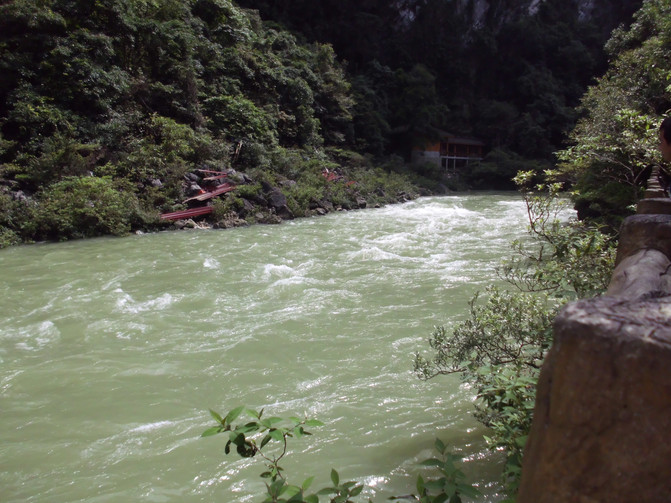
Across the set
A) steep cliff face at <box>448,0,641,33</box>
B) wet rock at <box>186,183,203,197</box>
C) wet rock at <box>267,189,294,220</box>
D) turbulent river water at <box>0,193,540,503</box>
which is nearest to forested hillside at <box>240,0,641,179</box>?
steep cliff face at <box>448,0,641,33</box>

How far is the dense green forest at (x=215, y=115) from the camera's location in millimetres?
11508

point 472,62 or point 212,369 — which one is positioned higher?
point 472,62

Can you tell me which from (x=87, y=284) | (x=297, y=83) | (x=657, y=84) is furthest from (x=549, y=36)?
(x=87, y=284)

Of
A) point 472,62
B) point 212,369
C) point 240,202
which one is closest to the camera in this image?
point 212,369

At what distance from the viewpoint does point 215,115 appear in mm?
17234

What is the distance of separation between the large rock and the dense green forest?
11.1 meters

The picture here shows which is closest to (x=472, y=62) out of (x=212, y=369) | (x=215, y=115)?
(x=215, y=115)

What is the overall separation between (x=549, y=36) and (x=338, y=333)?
140 ft

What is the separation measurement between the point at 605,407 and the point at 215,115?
17964 mm

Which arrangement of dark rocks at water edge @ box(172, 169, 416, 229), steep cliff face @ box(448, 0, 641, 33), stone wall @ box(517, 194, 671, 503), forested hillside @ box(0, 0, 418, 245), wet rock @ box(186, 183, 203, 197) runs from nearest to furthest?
stone wall @ box(517, 194, 671, 503), forested hillside @ box(0, 0, 418, 245), dark rocks at water edge @ box(172, 169, 416, 229), wet rock @ box(186, 183, 203, 197), steep cliff face @ box(448, 0, 641, 33)

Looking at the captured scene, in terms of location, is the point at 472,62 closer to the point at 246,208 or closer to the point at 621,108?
the point at 246,208

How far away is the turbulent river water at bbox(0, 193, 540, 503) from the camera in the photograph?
2.76m

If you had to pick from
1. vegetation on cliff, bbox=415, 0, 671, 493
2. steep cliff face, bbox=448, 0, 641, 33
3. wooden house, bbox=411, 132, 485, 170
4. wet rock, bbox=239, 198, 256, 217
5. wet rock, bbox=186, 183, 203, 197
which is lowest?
vegetation on cliff, bbox=415, 0, 671, 493

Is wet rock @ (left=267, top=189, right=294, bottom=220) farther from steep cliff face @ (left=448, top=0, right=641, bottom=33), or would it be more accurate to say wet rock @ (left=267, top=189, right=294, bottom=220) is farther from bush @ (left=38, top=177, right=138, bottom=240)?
steep cliff face @ (left=448, top=0, right=641, bottom=33)
